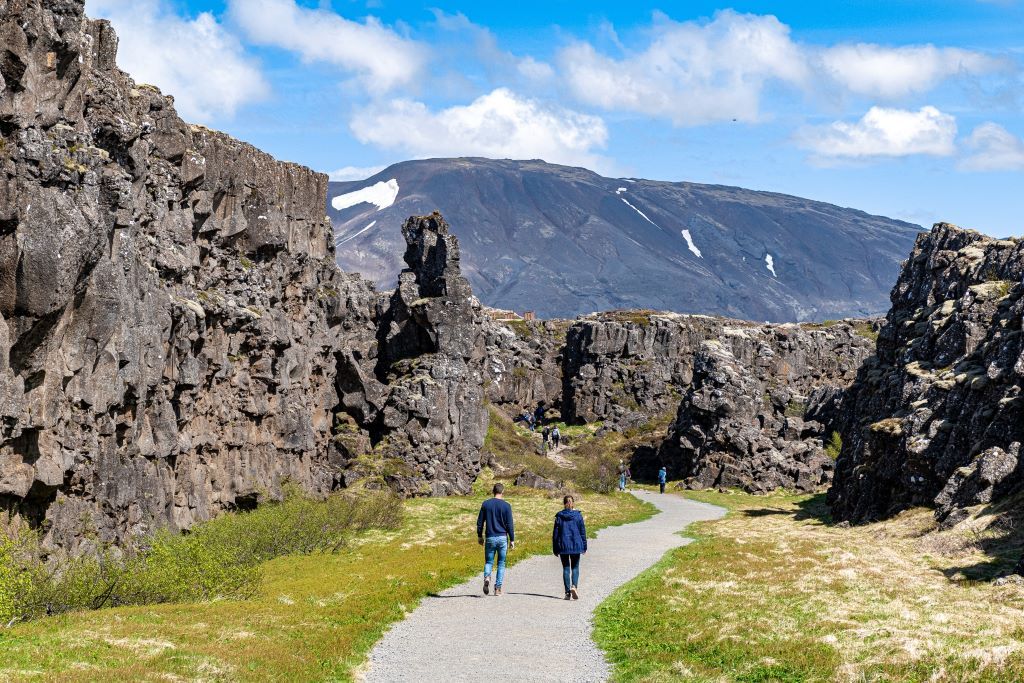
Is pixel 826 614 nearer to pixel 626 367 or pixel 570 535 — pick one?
pixel 570 535

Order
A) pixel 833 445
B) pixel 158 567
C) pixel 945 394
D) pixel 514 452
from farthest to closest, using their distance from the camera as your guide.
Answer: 1. pixel 833 445
2. pixel 514 452
3. pixel 945 394
4. pixel 158 567

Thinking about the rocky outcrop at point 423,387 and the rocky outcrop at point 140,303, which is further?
the rocky outcrop at point 423,387

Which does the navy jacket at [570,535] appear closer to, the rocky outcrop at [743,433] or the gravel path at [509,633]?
the gravel path at [509,633]

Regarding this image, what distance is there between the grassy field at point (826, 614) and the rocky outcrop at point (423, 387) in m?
37.1

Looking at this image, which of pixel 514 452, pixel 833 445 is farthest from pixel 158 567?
pixel 833 445

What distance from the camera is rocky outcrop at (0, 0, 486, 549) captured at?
2830 cm

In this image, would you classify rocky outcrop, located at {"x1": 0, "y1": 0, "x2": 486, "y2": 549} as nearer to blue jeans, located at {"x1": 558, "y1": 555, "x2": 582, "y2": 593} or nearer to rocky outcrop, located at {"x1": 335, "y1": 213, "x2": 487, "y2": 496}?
rocky outcrop, located at {"x1": 335, "y1": 213, "x2": 487, "y2": 496}

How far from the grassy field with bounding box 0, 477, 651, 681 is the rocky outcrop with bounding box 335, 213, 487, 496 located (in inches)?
1394

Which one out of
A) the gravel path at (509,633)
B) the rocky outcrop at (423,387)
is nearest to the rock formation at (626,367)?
the rocky outcrop at (423,387)

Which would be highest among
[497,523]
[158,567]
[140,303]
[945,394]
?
[140,303]

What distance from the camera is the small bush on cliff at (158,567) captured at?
23922 mm

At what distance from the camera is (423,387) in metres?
76.6

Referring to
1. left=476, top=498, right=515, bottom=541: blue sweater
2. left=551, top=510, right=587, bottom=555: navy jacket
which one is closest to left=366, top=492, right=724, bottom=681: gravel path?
left=551, top=510, right=587, bottom=555: navy jacket

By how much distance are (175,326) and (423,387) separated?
109 feet
